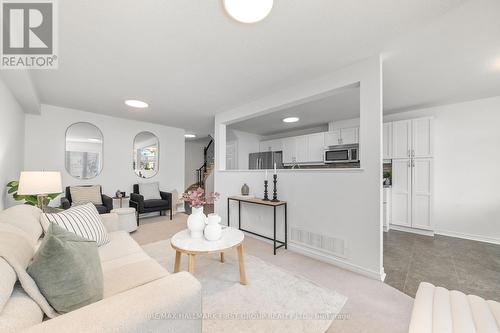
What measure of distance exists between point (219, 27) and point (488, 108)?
4412 millimetres

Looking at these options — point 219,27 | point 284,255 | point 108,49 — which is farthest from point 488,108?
point 108,49

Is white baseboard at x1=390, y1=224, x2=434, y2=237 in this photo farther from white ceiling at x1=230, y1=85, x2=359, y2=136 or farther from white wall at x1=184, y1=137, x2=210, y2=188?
white wall at x1=184, y1=137, x2=210, y2=188

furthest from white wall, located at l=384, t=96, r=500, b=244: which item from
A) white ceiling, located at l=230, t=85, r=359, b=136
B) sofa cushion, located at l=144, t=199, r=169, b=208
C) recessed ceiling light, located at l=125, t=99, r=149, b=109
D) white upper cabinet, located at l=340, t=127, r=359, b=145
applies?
sofa cushion, located at l=144, t=199, r=169, b=208

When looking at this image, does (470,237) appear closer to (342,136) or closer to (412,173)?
(412,173)

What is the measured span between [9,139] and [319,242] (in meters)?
4.24

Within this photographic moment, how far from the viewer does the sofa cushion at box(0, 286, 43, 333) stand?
0.66m

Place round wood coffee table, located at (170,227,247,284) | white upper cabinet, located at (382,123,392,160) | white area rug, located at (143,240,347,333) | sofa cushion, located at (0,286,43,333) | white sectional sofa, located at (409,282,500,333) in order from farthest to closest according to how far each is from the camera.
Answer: white upper cabinet, located at (382,123,392,160) < round wood coffee table, located at (170,227,247,284) < white area rug, located at (143,240,347,333) < white sectional sofa, located at (409,282,500,333) < sofa cushion, located at (0,286,43,333)

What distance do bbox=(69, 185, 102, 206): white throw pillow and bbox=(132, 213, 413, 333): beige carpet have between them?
305 centimetres

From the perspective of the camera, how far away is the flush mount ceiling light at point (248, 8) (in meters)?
1.28

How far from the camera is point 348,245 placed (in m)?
2.26

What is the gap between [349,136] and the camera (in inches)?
169

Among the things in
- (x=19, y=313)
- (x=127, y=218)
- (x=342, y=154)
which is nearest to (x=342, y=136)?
(x=342, y=154)

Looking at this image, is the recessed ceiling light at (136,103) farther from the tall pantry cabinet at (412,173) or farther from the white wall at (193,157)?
the tall pantry cabinet at (412,173)

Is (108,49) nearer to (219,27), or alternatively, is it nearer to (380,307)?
(219,27)
